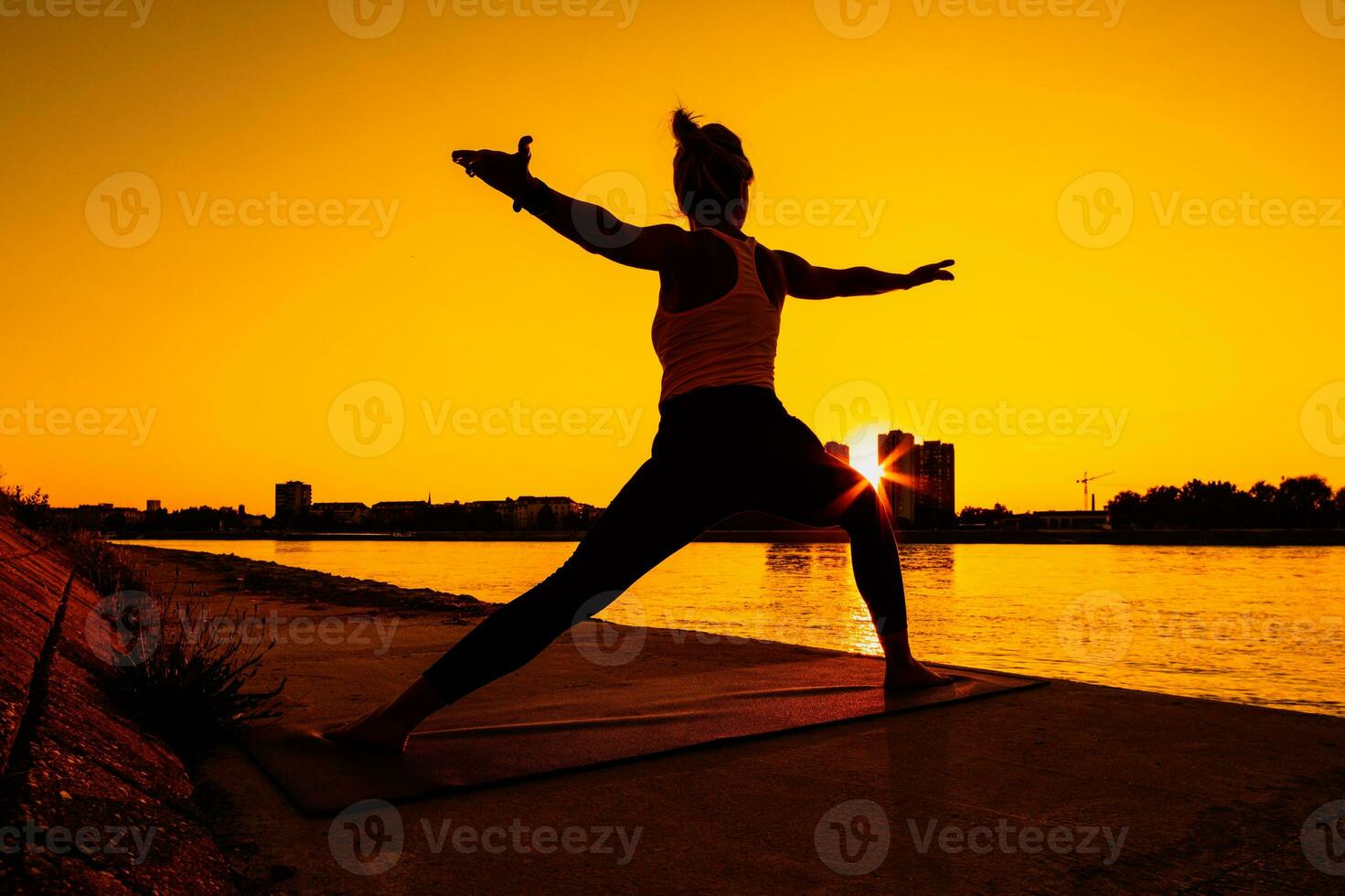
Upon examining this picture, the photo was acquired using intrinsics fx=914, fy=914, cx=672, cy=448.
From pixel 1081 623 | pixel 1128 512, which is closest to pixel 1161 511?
pixel 1128 512

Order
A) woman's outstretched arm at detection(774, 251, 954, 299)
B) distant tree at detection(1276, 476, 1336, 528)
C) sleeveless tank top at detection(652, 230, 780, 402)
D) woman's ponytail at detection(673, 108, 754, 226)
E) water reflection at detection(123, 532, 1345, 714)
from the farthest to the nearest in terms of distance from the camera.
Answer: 1. distant tree at detection(1276, 476, 1336, 528)
2. water reflection at detection(123, 532, 1345, 714)
3. woman's outstretched arm at detection(774, 251, 954, 299)
4. woman's ponytail at detection(673, 108, 754, 226)
5. sleeveless tank top at detection(652, 230, 780, 402)

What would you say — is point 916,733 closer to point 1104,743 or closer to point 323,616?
point 1104,743

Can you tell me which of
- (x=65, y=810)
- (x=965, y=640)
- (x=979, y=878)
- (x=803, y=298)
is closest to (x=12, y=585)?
(x=65, y=810)

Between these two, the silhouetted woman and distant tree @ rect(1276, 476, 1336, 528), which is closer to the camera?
the silhouetted woman

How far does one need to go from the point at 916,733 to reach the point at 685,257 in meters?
1.66

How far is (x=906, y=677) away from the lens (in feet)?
11.9

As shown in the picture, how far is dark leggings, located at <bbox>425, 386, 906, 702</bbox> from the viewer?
8.73 ft

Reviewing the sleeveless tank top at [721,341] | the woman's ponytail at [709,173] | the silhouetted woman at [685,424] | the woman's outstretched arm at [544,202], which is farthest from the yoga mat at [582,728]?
Result: the woman's ponytail at [709,173]

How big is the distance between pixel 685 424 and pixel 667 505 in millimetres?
252

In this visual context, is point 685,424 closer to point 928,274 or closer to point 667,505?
point 667,505

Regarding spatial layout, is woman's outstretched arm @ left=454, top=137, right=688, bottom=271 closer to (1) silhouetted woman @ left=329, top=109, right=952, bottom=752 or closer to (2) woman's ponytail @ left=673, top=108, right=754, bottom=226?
(1) silhouetted woman @ left=329, top=109, right=952, bottom=752

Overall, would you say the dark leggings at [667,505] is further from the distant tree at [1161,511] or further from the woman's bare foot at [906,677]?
the distant tree at [1161,511]

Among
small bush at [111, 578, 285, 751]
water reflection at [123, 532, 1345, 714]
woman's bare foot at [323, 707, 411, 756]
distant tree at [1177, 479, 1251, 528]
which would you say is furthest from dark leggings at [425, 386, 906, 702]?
distant tree at [1177, 479, 1251, 528]

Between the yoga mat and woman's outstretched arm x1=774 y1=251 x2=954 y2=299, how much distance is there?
1.52 m
